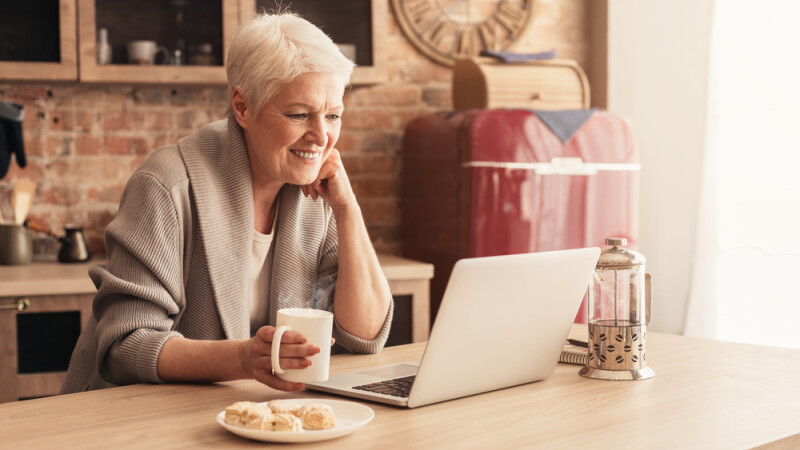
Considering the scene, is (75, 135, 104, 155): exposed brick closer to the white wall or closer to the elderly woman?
the elderly woman

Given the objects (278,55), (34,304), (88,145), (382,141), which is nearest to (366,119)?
(382,141)

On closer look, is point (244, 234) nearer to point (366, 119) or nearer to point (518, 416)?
point (518, 416)

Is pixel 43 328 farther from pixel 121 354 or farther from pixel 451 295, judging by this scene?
pixel 451 295

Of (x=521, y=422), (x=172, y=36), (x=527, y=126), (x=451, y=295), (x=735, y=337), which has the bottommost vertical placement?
(x=735, y=337)

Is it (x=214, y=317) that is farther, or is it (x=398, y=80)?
(x=398, y=80)

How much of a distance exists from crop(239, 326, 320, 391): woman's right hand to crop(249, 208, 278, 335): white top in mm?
452

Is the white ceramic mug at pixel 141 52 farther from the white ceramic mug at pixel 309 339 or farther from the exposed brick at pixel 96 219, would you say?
the white ceramic mug at pixel 309 339

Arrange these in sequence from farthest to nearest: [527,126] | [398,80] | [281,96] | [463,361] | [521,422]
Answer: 1. [398,80]
2. [527,126]
3. [281,96]
4. [463,361]
5. [521,422]

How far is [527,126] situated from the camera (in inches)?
127

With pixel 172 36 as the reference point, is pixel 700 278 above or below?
below

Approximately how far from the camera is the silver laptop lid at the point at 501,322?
125cm

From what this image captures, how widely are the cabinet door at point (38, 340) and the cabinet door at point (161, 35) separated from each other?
0.79 metres

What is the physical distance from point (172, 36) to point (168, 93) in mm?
259

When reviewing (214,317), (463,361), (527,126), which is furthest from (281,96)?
(527,126)
